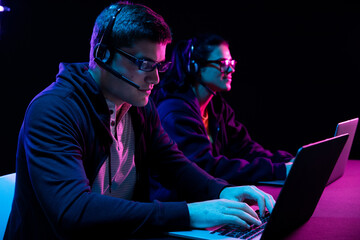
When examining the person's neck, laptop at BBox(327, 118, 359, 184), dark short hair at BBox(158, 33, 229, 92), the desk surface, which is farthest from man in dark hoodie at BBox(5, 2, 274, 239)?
the person's neck

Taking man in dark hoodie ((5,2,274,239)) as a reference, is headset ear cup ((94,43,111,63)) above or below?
above

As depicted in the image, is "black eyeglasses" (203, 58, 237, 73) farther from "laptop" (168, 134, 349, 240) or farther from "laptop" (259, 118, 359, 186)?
"laptop" (168, 134, 349, 240)

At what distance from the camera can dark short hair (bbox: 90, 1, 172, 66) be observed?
147 cm

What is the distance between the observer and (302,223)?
A: 4.33 feet

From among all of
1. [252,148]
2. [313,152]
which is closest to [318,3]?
[252,148]

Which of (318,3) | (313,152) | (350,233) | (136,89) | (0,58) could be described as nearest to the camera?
(313,152)

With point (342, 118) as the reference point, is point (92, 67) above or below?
above

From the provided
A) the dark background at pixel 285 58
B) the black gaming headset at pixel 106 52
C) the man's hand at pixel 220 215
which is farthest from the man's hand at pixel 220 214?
the dark background at pixel 285 58

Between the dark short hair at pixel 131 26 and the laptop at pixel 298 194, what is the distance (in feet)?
2.32

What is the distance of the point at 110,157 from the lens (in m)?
1.56

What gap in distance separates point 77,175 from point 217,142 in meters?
1.61

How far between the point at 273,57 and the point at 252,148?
3.22 ft

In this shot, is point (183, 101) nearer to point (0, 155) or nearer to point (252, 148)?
point (252, 148)

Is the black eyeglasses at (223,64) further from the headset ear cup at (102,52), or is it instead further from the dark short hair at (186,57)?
the headset ear cup at (102,52)
